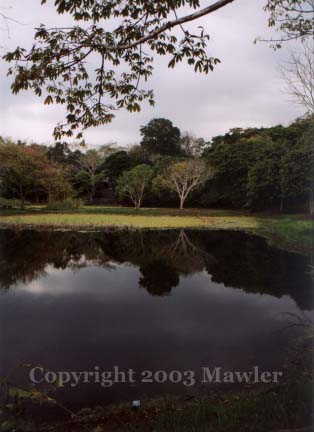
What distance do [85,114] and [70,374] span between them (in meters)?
2.69

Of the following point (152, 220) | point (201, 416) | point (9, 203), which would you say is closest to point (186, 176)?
point (152, 220)

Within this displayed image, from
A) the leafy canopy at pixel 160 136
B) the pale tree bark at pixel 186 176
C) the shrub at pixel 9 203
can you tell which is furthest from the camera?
the shrub at pixel 9 203

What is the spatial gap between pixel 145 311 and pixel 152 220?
1156 cm

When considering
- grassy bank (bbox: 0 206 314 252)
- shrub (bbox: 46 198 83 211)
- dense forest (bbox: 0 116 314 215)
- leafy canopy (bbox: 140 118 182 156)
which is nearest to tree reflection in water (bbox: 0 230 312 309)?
grassy bank (bbox: 0 206 314 252)

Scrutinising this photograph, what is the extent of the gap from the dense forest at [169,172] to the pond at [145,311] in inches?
110

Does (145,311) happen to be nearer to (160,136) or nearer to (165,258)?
(165,258)

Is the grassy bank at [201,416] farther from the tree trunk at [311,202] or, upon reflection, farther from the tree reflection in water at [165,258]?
the tree trunk at [311,202]

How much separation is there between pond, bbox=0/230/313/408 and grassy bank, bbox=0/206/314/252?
366 cm

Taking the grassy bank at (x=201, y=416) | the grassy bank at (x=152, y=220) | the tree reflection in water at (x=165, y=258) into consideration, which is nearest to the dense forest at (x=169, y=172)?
the grassy bank at (x=152, y=220)

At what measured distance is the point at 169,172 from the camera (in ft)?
39.3

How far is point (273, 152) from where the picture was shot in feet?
60.5

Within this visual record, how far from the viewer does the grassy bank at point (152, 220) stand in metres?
14.4

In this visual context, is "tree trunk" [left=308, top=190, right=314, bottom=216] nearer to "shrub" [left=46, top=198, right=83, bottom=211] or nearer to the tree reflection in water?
the tree reflection in water

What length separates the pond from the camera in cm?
379
